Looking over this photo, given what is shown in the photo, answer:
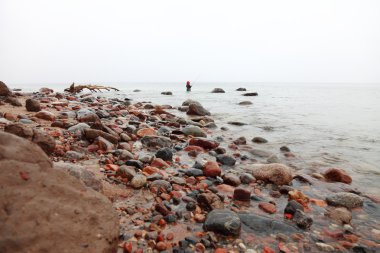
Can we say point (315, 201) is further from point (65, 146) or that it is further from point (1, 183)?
point (65, 146)

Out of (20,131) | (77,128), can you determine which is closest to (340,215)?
(20,131)

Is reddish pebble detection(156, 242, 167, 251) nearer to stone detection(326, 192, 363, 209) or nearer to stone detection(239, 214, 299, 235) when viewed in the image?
stone detection(239, 214, 299, 235)

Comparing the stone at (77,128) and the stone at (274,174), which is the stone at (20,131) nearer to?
the stone at (77,128)

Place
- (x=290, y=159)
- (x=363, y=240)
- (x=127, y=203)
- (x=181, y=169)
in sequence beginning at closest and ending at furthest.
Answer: (x=363, y=240), (x=127, y=203), (x=181, y=169), (x=290, y=159)

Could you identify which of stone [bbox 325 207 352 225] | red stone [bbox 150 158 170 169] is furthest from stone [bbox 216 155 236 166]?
stone [bbox 325 207 352 225]

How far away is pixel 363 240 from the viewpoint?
11.3 ft

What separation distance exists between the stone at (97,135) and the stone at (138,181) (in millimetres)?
2652

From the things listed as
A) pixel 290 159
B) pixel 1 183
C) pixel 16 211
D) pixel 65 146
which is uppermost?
pixel 1 183

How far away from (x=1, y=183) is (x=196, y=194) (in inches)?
108

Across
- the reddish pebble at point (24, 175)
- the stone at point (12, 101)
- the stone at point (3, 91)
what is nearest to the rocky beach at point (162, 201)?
the reddish pebble at point (24, 175)

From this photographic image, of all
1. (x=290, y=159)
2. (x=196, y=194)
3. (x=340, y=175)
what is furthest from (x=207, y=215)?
(x=290, y=159)

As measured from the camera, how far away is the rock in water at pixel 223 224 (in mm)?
3254

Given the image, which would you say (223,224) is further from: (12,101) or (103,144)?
(12,101)

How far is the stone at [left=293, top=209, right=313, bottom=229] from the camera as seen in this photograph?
3.62 m
